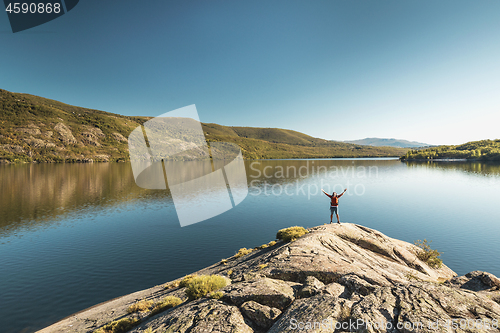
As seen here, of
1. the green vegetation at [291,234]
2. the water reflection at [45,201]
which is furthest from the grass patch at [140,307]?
the water reflection at [45,201]

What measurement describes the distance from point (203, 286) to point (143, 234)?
22848mm

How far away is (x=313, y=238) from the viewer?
53.5ft

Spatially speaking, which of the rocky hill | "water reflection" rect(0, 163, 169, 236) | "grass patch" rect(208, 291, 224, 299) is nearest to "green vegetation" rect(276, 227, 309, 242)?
the rocky hill

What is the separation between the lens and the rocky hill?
716cm

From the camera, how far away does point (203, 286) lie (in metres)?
11.4

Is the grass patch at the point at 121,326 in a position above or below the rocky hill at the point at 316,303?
below

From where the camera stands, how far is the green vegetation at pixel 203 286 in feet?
37.0

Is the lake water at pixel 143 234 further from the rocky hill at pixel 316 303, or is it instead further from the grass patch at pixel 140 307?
the grass patch at pixel 140 307

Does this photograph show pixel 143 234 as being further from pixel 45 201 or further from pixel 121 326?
pixel 45 201

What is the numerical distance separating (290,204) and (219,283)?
37.8m

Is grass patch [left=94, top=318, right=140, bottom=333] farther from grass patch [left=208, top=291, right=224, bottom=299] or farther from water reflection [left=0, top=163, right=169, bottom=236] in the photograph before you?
water reflection [left=0, top=163, right=169, bottom=236]

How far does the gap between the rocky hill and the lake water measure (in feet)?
15.3

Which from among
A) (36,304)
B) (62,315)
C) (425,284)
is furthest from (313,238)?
(36,304)

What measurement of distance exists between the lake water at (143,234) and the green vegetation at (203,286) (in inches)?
387
